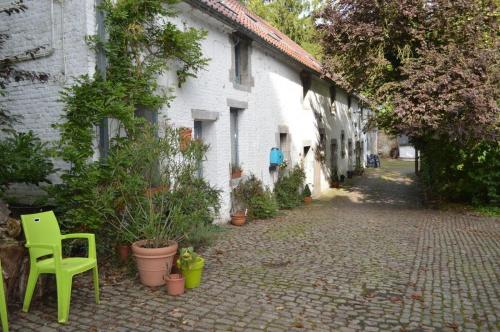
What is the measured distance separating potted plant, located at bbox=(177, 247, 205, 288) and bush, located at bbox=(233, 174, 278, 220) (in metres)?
5.02

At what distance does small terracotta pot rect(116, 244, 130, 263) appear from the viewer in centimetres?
579

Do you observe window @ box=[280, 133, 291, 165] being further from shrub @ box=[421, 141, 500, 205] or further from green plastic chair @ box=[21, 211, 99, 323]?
green plastic chair @ box=[21, 211, 99, 323]

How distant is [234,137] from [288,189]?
3007 mm

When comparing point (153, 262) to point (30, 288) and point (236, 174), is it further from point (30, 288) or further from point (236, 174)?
point (236, 174)

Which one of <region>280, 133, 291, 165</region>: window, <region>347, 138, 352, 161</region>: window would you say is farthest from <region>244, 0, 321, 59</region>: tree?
<region>280, 133, 291, 165</region>: window

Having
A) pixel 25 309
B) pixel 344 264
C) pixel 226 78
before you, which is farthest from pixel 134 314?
pixel 226 78

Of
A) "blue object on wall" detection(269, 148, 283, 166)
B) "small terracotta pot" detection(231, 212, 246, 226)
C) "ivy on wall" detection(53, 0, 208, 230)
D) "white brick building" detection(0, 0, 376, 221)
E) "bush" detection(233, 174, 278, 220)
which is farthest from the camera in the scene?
"blue object on wall" detection(269, 148, 283, 166)

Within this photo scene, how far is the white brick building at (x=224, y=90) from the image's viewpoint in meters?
6.30

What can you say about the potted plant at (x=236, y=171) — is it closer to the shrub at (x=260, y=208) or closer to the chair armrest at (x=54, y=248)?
the shrub at (x=260, y=208)

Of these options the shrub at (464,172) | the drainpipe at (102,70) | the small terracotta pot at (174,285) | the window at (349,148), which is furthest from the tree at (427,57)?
the window at (349,148)

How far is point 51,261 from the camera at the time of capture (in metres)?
4.45

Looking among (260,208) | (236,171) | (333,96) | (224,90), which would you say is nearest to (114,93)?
(224,90)

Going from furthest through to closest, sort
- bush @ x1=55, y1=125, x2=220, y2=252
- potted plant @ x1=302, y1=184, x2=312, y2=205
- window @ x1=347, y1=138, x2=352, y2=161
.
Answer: window @ x1=347, y1=138, x2=352, y2=161 < potted plant @ x1=302, y1=184, x2=312, y2=205 < bush @ x1=55, y1=125, x2=220, y2=252

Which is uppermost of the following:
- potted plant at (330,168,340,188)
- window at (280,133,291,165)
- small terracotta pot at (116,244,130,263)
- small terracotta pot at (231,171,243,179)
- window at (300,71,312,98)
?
window at (300,71,312,98)
